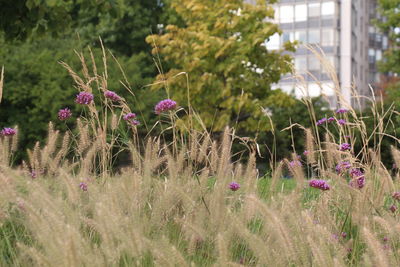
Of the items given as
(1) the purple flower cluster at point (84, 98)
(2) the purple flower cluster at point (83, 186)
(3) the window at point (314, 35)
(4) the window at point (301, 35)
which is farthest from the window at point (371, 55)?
(2) the purple flower cluster at point (83, 186)

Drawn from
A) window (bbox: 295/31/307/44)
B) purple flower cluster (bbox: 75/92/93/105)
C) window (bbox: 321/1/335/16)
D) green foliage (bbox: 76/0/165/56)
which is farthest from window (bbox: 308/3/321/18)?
purple flower cluster (bbox: 75/92/93/105)

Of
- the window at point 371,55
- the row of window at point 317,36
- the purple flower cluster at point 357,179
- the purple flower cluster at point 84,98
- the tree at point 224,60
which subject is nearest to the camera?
the purple flower cluster at point 357,179

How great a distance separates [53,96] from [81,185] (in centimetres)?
1372

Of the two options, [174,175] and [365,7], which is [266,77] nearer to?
[174,175]

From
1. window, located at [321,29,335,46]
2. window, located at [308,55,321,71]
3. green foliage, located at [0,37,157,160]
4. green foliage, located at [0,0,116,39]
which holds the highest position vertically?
green foliage, located at [0,0,116,39]

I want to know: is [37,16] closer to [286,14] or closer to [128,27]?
[128,27]

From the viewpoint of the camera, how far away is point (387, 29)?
2453cm

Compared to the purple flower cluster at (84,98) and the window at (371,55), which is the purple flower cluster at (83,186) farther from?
the window at (371,55)

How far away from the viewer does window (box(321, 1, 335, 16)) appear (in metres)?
49.9

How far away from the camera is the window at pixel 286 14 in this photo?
53338 millimetres

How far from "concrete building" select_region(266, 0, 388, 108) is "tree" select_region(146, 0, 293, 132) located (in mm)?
30427

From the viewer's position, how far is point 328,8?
5038cm

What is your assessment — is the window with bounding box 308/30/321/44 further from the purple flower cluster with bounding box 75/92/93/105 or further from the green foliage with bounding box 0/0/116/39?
the purple flower cluster with bounding box 75/92/93/105

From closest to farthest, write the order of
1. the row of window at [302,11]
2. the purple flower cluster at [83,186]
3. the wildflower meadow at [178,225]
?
the wildflower meadow at [178,225] → the purple flower cluster at [83,186] → the row of window at [302,11]
